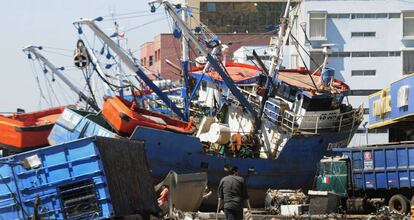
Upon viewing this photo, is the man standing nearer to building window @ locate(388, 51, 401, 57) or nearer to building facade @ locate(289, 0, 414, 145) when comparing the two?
building facade @ locate(289, 0, 414, 145)

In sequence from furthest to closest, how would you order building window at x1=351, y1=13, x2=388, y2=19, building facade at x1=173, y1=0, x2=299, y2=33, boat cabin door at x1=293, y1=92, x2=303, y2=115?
building facade at x1=173, y1=0, x2=299, y2=33, building window at x1=351, y1=13, x2=388, y2=19, boat cabin door at x1=293, y1=92, x2=303, y2=115

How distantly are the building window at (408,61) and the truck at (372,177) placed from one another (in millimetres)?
31459

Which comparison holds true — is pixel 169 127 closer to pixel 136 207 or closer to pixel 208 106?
pixel 208 106

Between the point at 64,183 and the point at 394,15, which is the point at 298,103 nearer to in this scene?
the point at 64,183

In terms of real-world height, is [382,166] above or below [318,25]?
below

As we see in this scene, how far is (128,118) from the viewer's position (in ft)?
89.0

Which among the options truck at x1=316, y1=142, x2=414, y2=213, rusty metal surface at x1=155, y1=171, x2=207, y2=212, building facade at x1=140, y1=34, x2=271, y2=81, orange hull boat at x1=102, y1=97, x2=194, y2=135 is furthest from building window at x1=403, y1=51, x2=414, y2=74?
rusty metal surface at x1=155, y1=171, x2=207, y2=212

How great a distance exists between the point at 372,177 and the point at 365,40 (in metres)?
33.4

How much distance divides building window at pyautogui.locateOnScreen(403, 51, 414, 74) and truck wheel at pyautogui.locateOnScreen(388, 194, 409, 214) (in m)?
33.7

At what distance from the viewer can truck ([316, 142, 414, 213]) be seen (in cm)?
2484

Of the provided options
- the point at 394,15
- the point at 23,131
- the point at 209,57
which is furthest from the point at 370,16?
the point at 23,131

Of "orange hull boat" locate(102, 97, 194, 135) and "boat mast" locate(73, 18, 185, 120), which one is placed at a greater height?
"boat mast" locate(73, 18, 185, 120)

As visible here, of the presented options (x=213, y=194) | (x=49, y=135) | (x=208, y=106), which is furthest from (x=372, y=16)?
(x=49, y=135)

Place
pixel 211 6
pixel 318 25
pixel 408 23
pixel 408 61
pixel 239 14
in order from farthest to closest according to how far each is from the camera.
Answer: pixel 239 14 → pixel 211 6 → pixel 408 23 → pixel 408 61 → pixel 318 25
